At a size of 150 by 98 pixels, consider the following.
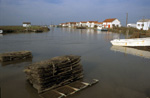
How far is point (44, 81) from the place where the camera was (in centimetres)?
711

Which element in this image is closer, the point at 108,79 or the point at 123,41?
the point at 108,79

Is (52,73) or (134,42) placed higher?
(134,42)

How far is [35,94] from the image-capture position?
720cm

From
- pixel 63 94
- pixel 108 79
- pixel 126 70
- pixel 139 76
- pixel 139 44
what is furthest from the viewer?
pixel 139 44

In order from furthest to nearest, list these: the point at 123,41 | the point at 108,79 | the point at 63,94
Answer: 1. the point at 123,41
2. the point at 108,79
3. the point at 63,94

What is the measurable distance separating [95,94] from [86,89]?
65cm

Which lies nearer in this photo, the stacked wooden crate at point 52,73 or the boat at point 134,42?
the stacked wooden crate at point 52,73

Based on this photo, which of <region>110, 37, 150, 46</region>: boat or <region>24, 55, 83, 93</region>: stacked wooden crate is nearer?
<region>24, 55, 83, 93</region>: stacked wooden crate

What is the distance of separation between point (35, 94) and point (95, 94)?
3.39 meters

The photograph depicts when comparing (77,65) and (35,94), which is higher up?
(77,65)

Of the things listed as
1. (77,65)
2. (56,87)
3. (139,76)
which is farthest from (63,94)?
(139,76)

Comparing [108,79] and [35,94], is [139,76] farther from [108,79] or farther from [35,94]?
[35,94]

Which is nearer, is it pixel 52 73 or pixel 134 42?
pixel 52 73

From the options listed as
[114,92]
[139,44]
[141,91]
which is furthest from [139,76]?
[139,44]
